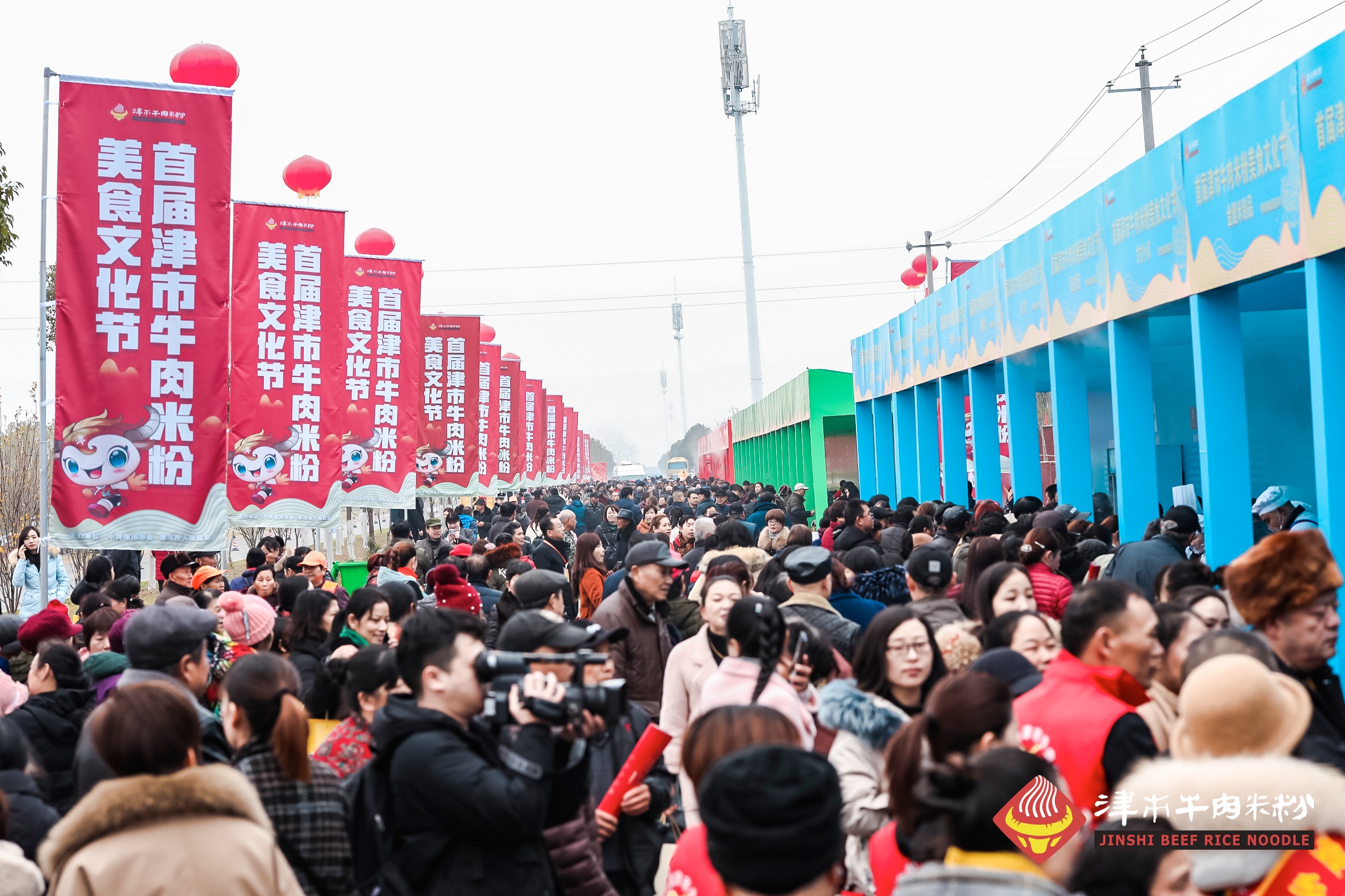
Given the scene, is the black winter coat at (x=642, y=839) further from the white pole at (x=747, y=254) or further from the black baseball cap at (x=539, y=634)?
the white pole at (x=747, y=254)

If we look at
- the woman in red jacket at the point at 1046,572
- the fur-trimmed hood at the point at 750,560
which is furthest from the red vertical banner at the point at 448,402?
the woman in red jacket at the point at 1046,572

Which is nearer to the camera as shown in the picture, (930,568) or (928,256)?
(930,568)

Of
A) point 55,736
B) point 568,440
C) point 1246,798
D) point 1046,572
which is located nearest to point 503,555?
point 1046,572

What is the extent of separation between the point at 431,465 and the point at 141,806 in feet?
71.0

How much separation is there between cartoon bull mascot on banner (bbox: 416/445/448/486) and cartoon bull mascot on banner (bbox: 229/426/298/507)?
1133 centimetres

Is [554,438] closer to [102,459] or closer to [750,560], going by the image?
[102,459]

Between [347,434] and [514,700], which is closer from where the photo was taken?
[514,700]

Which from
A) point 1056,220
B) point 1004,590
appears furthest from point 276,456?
point 1004,590

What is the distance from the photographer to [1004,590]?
526 cm

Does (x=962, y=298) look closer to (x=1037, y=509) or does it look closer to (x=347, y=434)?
(x=1037, y=509)

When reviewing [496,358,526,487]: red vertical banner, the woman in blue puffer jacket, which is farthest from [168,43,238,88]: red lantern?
[496,358,526,487]: red vertical banner

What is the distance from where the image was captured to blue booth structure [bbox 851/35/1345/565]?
7.41 m

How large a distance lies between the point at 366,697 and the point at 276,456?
356 inches

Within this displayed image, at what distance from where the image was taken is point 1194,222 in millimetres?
9172
